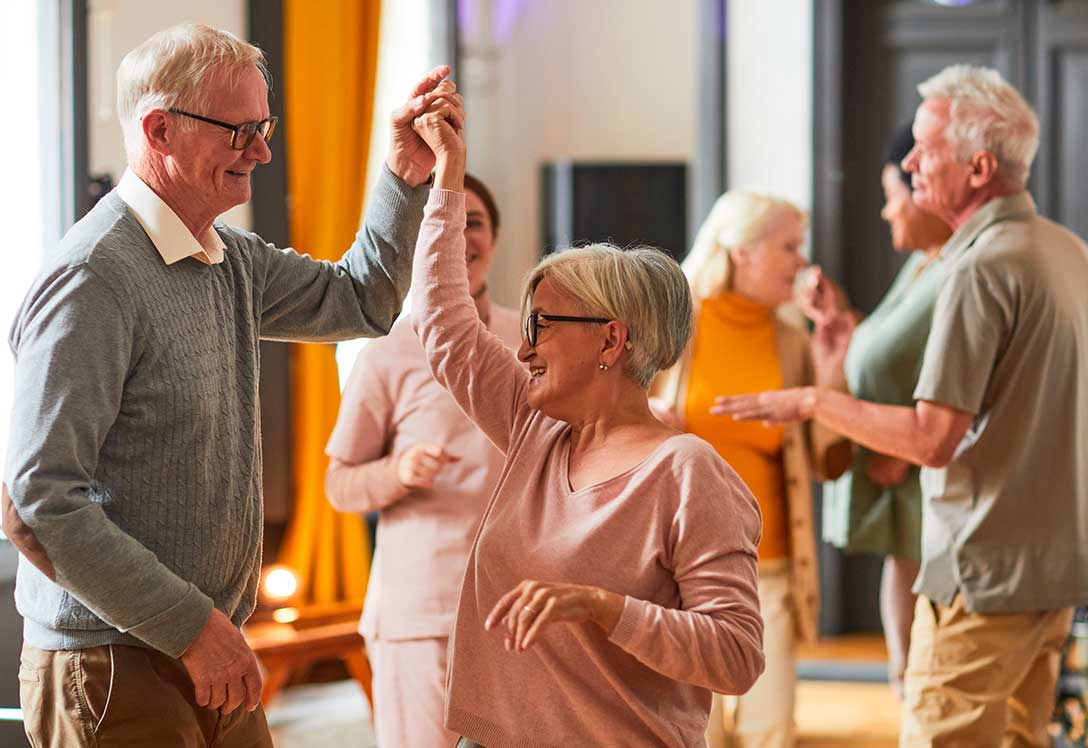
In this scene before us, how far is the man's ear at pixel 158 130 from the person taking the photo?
171cm

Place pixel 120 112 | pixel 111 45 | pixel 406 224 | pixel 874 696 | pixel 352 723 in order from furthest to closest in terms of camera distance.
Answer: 1. pixel 874 696
2. pixel 352 723
3. pixel 111 45
4. pixel 406 224
5. pixel 120 112

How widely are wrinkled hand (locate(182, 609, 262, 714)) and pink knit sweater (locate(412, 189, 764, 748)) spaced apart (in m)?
0.27

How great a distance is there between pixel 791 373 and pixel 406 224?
1.82 meters

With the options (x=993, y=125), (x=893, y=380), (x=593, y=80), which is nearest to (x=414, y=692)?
(x=893, y=380)

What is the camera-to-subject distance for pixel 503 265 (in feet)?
22.1

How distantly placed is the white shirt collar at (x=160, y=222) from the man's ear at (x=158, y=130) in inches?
2.0

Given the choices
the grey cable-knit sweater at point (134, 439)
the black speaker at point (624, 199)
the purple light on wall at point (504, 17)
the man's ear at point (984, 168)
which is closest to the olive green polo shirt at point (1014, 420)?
the man's ear at point (984, 168)

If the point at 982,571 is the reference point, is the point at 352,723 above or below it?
below

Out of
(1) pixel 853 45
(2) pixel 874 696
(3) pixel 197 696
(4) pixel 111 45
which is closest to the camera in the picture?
(3) pixel 197 696

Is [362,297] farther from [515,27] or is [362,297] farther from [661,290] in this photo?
[515,27]

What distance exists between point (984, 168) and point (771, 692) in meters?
1.56

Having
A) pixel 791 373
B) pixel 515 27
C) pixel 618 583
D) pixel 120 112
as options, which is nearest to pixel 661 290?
pixel 618 583

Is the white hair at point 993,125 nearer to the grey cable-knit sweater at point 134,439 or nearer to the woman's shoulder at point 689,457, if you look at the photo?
the woman's shoulder at point 689,457

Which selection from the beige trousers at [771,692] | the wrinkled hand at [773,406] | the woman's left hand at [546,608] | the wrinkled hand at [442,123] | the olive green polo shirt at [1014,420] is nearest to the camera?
the woman's left hand at [546,608]
